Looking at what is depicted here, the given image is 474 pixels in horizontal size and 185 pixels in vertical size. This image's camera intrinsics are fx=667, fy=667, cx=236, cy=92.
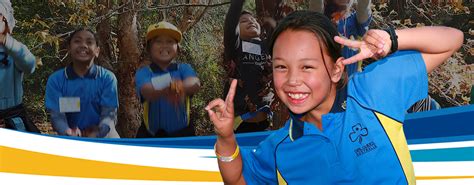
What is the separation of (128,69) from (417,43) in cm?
273

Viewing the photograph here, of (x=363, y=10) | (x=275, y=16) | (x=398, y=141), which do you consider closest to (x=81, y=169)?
(x=275, y=16)

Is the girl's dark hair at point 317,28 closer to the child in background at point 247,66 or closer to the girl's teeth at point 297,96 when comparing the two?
the girl's teeth at point 297,96

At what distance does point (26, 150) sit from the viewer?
3869 millimetres

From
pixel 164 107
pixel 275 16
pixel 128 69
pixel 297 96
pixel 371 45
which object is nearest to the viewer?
pixel 371 45

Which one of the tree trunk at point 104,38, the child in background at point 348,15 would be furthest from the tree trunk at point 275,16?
the tree trunk at point 104,38

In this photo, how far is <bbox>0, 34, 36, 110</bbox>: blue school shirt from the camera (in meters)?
4.05

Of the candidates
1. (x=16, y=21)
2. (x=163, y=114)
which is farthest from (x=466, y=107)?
(x=16, y=21)

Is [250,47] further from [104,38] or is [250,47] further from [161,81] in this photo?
[104,38]

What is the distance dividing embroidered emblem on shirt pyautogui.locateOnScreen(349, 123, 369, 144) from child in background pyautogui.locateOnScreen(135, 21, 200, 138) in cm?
240

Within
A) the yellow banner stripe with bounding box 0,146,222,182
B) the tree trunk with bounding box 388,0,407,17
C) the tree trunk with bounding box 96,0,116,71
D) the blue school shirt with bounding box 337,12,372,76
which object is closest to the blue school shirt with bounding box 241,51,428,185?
the yellow banner stripe with bounding box 0,146,222,182

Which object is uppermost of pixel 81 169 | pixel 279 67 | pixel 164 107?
pixel 279 67

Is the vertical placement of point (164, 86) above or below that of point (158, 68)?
below

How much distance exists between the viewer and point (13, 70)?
4.07 m

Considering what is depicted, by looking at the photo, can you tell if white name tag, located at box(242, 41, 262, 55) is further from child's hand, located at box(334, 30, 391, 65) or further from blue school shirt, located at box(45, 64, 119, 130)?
child's hand, located at box(334, 30, 391, 65)
